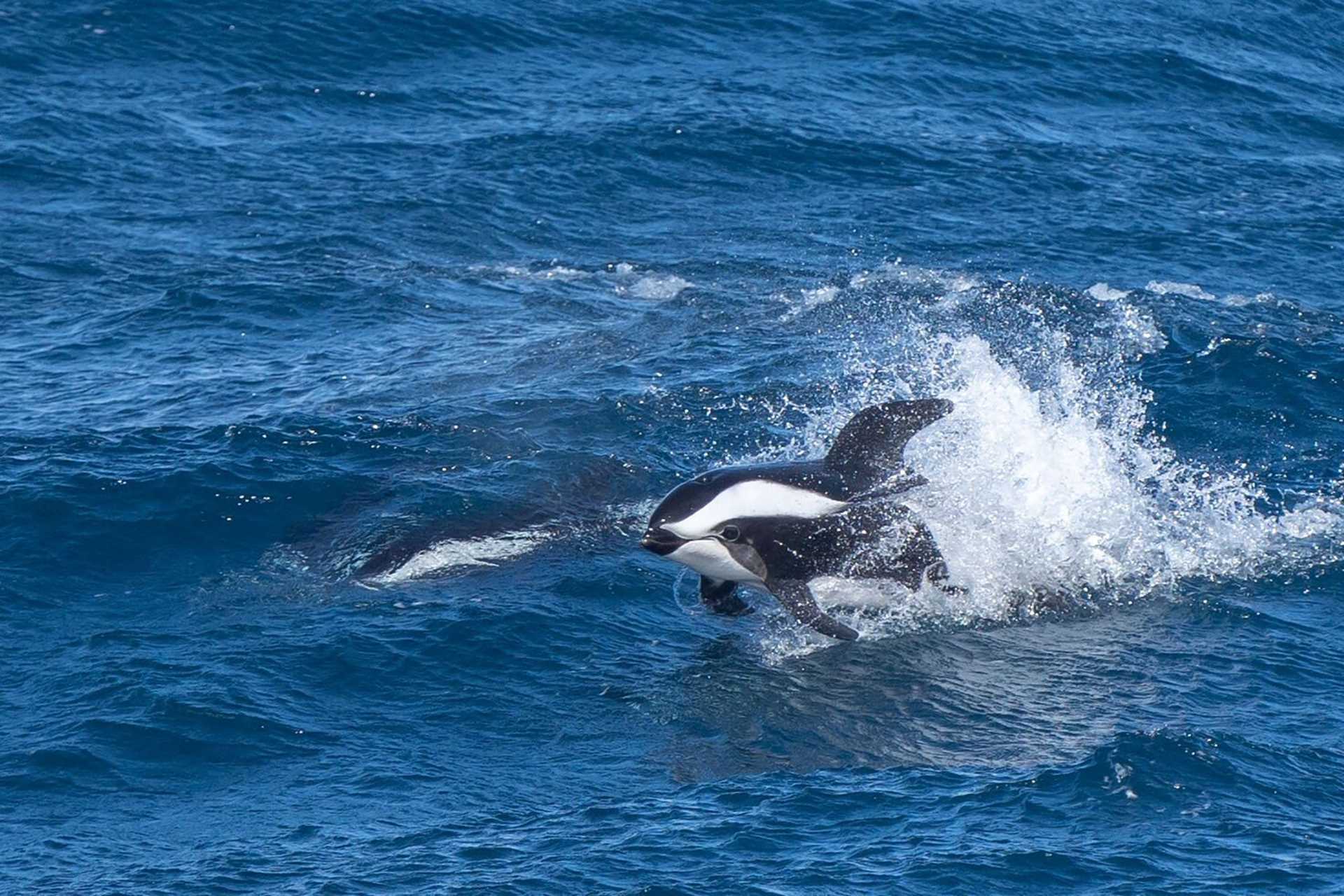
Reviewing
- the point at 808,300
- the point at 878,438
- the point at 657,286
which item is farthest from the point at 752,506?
the point at 657,286

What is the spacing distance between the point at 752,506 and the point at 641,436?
549 cm

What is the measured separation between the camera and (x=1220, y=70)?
133 feet

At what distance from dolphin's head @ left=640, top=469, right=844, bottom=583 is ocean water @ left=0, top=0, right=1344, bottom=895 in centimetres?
108

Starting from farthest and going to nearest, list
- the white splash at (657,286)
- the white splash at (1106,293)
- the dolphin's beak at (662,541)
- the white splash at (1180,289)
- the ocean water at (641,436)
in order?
1. the white splash at (657,286)
2. the white splash at (1180,289)
3. the white splash at (1106,293)
4. the dolphin's beak at (662,541)
5. the ocean water at (641,436)

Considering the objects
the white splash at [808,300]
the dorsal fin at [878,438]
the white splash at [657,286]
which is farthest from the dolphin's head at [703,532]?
the white splash at [657,286]

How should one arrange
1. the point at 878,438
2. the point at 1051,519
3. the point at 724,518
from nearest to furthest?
1. the point at 724,518
2. the point at 878,438
3. the point at 1051,519

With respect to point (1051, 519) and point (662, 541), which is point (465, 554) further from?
point (1051, 519)

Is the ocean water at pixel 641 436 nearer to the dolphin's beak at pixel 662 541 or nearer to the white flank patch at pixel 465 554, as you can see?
the white flank patch at pixel 465 554

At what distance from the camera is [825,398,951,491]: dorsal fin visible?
19359 millimetres

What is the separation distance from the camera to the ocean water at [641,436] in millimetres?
15523

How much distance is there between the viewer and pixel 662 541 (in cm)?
1828

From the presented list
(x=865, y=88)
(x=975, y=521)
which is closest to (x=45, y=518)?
(x=975, y=521)

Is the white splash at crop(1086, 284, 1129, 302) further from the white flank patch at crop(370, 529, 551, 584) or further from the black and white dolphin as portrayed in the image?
the white flank patch at crop(370, 529, 551, 584)

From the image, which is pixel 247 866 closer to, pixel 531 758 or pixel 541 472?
pixel 531 758
